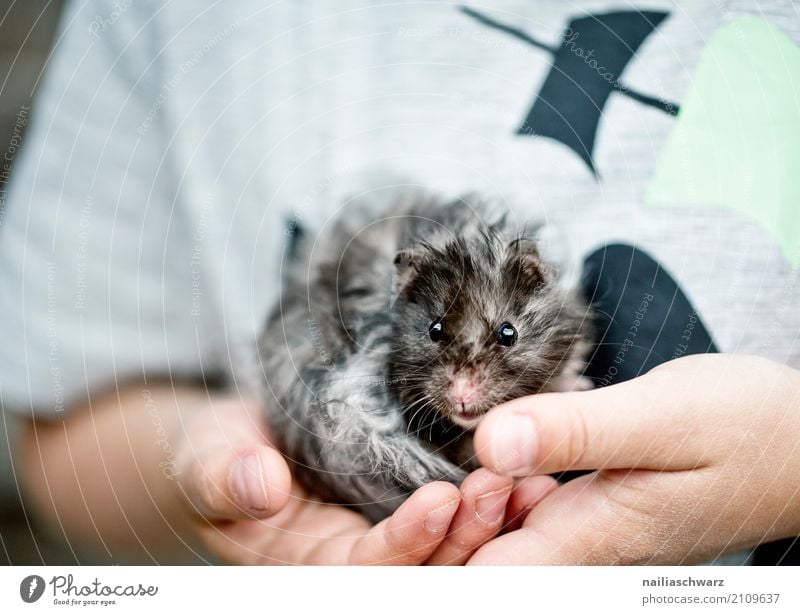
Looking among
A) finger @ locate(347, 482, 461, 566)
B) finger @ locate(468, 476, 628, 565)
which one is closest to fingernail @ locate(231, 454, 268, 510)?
finger @ locate(347, 482, 461, 566)

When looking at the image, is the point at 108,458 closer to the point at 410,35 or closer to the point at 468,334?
the point at 468,334

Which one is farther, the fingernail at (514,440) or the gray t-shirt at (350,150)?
the gray t-shirt at (350,150)

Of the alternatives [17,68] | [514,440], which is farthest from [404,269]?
[17,68]

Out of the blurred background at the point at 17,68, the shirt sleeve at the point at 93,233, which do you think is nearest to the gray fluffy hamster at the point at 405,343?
Result: the shirt sleeve at the point at 93,233

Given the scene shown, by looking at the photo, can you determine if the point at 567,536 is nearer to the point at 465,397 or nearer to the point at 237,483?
the point at 465,397

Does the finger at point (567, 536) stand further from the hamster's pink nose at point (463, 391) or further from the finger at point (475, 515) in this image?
the hamster's pink nose at point (463, 391)

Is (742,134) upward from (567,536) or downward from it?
upward
